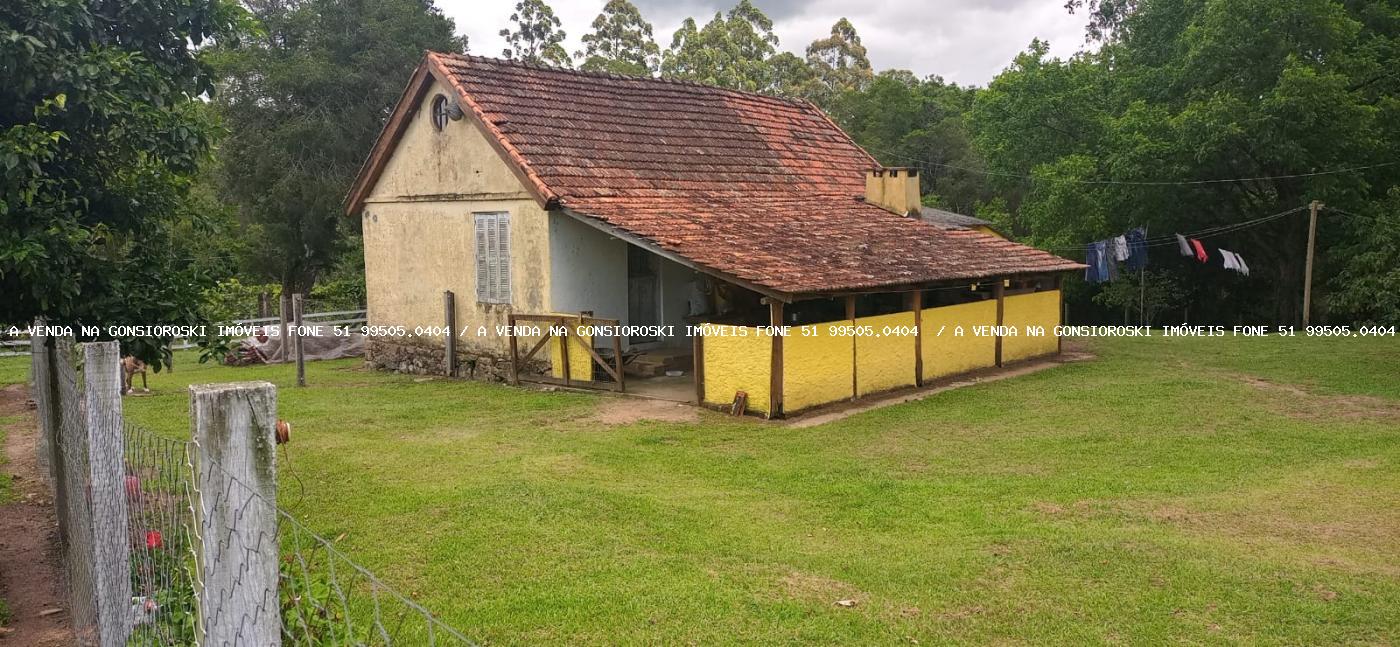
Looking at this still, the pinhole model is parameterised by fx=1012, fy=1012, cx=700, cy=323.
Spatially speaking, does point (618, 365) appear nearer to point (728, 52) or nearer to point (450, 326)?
point (450, 326)

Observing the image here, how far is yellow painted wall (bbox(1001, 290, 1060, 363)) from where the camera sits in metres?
19.5

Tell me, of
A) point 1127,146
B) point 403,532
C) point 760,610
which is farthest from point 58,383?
point 1127,146

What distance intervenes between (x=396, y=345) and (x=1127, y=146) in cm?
2223

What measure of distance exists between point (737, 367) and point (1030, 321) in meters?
8.51

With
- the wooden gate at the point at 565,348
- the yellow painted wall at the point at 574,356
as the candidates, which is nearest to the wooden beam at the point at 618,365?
the wooden gate at the point at 565,348

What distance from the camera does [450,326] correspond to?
1866cm

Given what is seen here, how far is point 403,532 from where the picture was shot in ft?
Result: 27.6

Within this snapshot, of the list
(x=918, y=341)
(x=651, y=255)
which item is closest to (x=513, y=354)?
(x=651, y=255)

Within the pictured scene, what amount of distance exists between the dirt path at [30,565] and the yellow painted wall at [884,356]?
34.4 feet

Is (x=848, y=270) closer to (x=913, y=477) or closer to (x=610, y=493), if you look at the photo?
(x=913, y=477)

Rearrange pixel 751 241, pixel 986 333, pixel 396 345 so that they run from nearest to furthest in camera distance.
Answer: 1. pixel 751 241
2. pixel 986 333
3. pixel 396 345

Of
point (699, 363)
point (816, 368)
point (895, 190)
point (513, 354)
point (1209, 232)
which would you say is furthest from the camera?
point (1209, 232)

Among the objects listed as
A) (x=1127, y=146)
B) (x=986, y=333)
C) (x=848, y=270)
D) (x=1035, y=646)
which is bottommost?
(x=1035, y=646)

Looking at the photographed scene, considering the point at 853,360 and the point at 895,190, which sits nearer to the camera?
the point at 853,360
